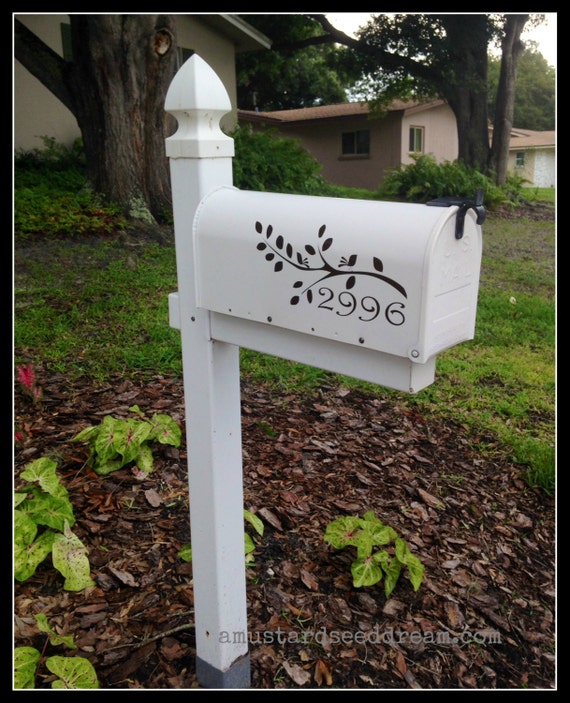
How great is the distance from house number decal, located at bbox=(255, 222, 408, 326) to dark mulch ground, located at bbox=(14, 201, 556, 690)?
120 cm

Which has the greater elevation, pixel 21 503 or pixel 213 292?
pixel 213 292

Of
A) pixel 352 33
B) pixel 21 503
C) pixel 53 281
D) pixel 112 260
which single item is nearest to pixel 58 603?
pixel 21 503

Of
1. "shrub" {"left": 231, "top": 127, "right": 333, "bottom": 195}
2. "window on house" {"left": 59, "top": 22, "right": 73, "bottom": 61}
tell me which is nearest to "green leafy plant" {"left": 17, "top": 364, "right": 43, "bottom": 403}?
"shrub" {"left": 231, "top": 127, "right": 333, "bottom": 195}

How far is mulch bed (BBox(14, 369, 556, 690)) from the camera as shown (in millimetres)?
1955

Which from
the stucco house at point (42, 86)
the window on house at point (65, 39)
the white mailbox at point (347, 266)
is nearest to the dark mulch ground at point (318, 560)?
the white mailbox at point (347, 266)

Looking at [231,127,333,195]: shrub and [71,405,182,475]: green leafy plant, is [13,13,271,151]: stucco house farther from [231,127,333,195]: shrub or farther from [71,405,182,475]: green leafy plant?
[71,405,182,475]: green leafy plant

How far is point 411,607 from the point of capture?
2.17 metres

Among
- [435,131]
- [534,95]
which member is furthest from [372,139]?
[534,95]

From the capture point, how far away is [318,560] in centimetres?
230

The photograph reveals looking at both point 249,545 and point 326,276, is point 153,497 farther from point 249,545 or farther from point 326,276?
point 326,276

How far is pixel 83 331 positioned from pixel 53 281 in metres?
1.05

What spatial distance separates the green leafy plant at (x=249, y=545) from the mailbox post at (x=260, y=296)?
0.37 m

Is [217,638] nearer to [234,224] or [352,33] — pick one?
[234,224]

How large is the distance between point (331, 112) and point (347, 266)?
21.0 metres
